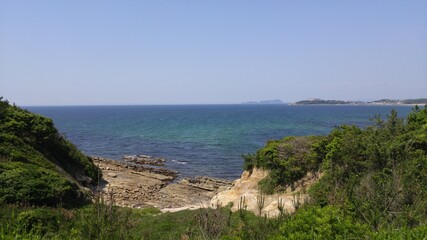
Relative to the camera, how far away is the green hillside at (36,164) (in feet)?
72.1

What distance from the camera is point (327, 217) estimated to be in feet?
26.8

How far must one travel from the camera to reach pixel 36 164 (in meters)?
27.2

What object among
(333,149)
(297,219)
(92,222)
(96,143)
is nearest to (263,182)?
(333,149)

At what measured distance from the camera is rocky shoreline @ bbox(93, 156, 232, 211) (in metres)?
31.9

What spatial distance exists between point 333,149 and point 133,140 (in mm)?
58403

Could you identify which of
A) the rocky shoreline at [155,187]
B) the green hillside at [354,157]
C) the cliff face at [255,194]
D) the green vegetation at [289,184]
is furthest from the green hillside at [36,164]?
the green hillside at [354,157]

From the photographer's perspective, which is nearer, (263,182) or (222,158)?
(263,182)

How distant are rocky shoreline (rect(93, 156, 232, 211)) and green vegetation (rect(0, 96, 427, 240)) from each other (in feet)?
12.5

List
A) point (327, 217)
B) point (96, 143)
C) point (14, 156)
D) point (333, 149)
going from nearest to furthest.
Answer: point (327, 217)
point (333, 149)
point (14, 156)
point (96, 143)

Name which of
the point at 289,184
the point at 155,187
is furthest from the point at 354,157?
the point at 155,187

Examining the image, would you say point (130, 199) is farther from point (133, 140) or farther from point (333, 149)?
point (133, 140)

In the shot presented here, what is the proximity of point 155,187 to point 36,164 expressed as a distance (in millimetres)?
13433

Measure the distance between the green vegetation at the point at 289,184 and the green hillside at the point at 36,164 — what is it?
0.21 feet

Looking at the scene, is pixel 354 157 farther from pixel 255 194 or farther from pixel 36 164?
pixel 36 164
